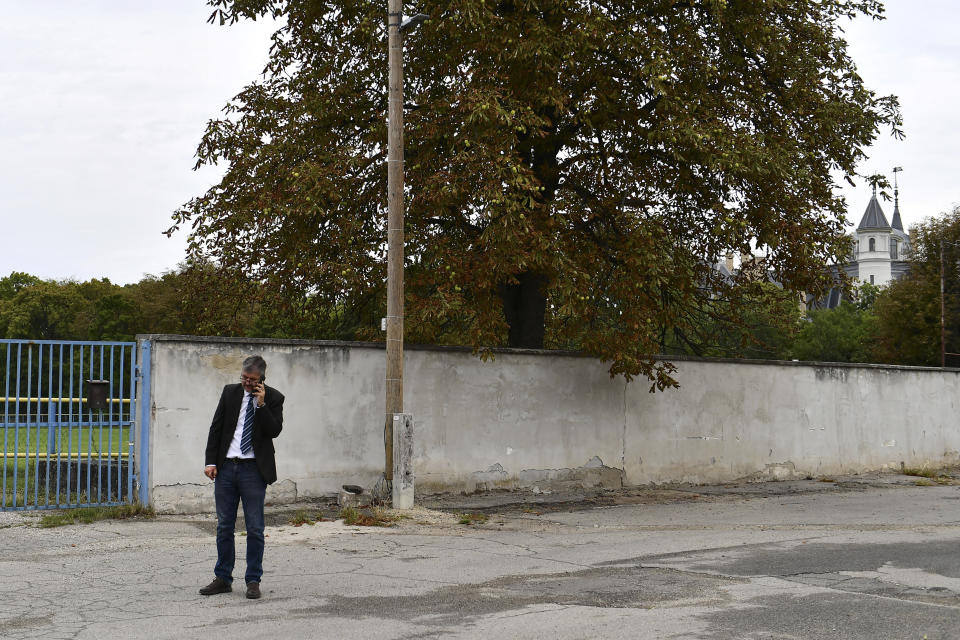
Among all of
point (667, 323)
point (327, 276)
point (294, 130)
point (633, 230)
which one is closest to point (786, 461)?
point (667, 323)

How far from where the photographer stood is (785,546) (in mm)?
9461

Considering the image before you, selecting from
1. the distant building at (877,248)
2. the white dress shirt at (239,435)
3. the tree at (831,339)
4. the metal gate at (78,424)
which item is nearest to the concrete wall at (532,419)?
the metal gate at (78,424)

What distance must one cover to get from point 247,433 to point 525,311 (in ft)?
32.1

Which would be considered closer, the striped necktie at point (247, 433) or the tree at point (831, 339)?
the striped necktie at point (247, 433)

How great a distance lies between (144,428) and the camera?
11.5 metres

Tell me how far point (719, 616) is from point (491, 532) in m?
4.74

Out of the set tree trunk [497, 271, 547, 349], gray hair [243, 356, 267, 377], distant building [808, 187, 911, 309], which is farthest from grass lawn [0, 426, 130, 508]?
distant building [808, 187, 911, 309]

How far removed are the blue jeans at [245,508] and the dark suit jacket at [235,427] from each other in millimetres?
74

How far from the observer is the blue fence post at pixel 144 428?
11.5m

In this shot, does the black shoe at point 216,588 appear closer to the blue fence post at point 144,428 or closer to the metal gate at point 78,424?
the metal gate at point 78,424

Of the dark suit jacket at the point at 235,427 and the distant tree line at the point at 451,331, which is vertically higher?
the distant tree line at the point at 451,331

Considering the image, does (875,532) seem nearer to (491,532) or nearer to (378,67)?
(491,532)

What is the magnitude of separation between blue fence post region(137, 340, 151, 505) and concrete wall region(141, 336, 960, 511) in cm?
8

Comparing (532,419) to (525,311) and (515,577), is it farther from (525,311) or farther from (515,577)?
(515,577)
